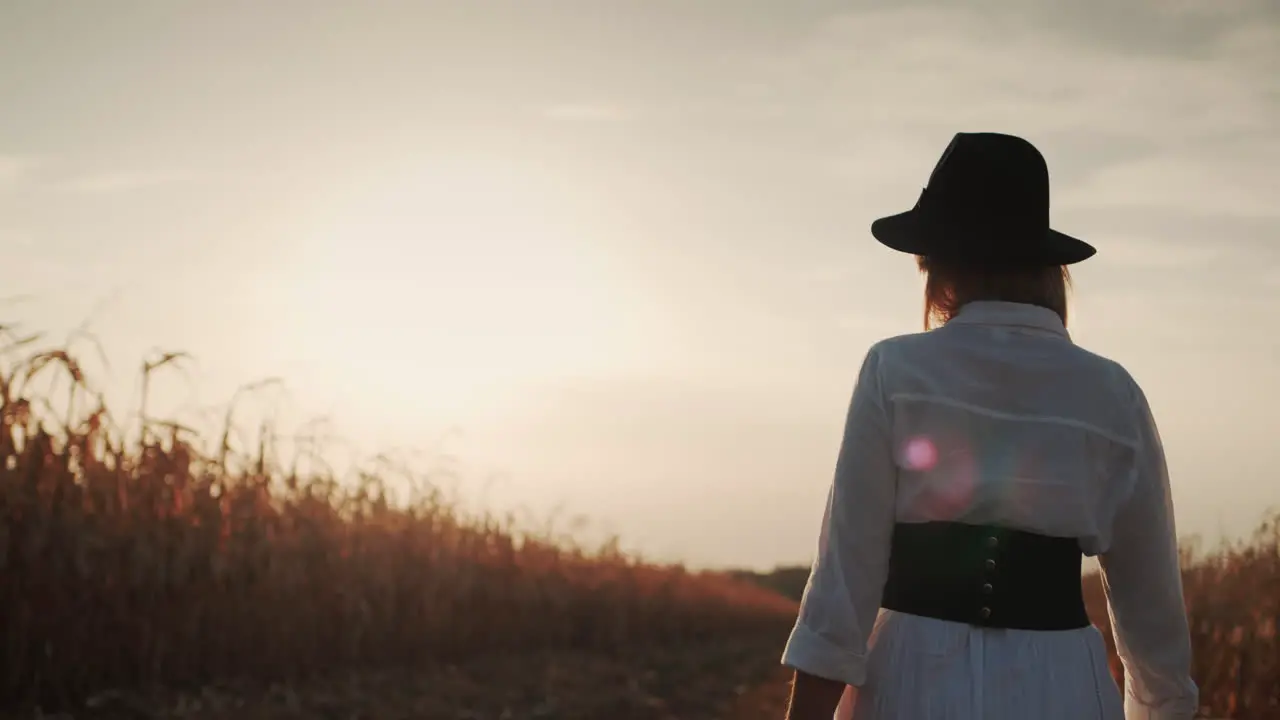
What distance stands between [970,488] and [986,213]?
23.9 inches

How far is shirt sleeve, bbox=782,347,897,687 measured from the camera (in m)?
2.32

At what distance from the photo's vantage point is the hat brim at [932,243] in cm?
245

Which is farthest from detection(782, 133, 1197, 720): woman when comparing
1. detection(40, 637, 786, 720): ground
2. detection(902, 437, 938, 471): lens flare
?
detection(40, 637, 786, 720): ground

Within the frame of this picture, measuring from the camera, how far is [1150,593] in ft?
8.41

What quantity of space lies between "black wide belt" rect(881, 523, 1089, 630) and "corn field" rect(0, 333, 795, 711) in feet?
14.6

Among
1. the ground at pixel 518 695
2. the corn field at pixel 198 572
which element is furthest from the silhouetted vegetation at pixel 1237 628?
the corn field at pixel 198 572

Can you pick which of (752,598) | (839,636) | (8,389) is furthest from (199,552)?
(752,598)

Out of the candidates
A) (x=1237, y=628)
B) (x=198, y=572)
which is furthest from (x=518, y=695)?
(x=1237, y=628)

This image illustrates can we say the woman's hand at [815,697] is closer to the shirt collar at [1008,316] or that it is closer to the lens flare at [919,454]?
the lens flare at [919,454]

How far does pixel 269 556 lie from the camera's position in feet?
22.4

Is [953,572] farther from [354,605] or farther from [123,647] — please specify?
[354,605]

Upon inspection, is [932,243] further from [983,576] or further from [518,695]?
[518,695]

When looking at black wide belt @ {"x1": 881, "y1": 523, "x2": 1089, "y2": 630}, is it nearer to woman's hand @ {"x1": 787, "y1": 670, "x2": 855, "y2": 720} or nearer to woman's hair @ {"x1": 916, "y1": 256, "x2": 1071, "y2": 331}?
woman's hand @ {"x1": 787, "y1": 670, "x2": 855, "y2": 720}

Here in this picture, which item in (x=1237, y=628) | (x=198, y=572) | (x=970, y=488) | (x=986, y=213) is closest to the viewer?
(x=970, y=488)
